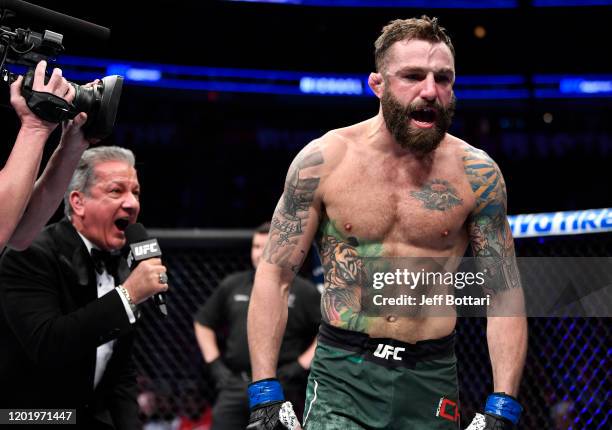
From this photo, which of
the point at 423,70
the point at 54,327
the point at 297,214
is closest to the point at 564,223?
the point at 423,70

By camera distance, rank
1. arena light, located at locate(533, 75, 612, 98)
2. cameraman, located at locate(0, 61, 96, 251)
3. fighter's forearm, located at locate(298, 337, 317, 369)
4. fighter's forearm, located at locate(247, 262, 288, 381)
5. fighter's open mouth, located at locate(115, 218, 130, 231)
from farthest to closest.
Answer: arena light, located at locate(533, 75, 612, 98) → fighter's forearm, located at locate(298, 337, 317, 369) → fighter's open mouth, located at locate(115, 218, 130, 231) → fighter's forearm, located at locate(247, 262, 288, 381) → cameraman, located at locate(0, 61, 96, 251)

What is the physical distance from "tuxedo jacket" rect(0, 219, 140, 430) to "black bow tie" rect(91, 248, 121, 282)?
54 mm

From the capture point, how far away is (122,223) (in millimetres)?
2523

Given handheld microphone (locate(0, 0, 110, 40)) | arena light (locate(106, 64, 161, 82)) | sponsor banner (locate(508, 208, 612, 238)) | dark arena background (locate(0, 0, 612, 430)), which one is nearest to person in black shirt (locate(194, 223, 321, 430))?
sponsor banner (locate(508, 208, 612, 238))

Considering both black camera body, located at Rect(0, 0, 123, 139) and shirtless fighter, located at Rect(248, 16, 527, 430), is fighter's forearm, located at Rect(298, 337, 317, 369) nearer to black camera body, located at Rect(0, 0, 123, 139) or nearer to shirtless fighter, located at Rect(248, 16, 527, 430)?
shirtless fighter, located at Rect(248, 16, 527, 430)

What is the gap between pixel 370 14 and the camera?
10.8m

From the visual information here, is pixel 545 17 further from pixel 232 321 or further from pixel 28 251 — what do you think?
pixel 28 251

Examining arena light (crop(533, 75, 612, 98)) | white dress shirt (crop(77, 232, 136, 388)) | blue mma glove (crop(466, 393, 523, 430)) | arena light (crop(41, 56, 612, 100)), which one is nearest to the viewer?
blue mma glove (crop(466, 393, 523, 430))

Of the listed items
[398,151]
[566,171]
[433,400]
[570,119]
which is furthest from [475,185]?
[570,119]

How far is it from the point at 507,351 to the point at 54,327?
1.18 metres

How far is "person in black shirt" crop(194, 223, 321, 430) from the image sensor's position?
3.93 m

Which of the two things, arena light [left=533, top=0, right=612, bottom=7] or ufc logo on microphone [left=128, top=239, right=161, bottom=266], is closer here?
ufc logo on microphone [left=128, top=239, right=161, bottom=266]

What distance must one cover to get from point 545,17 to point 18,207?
9.97m

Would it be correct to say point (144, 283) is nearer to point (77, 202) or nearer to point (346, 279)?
point (77, 202)
